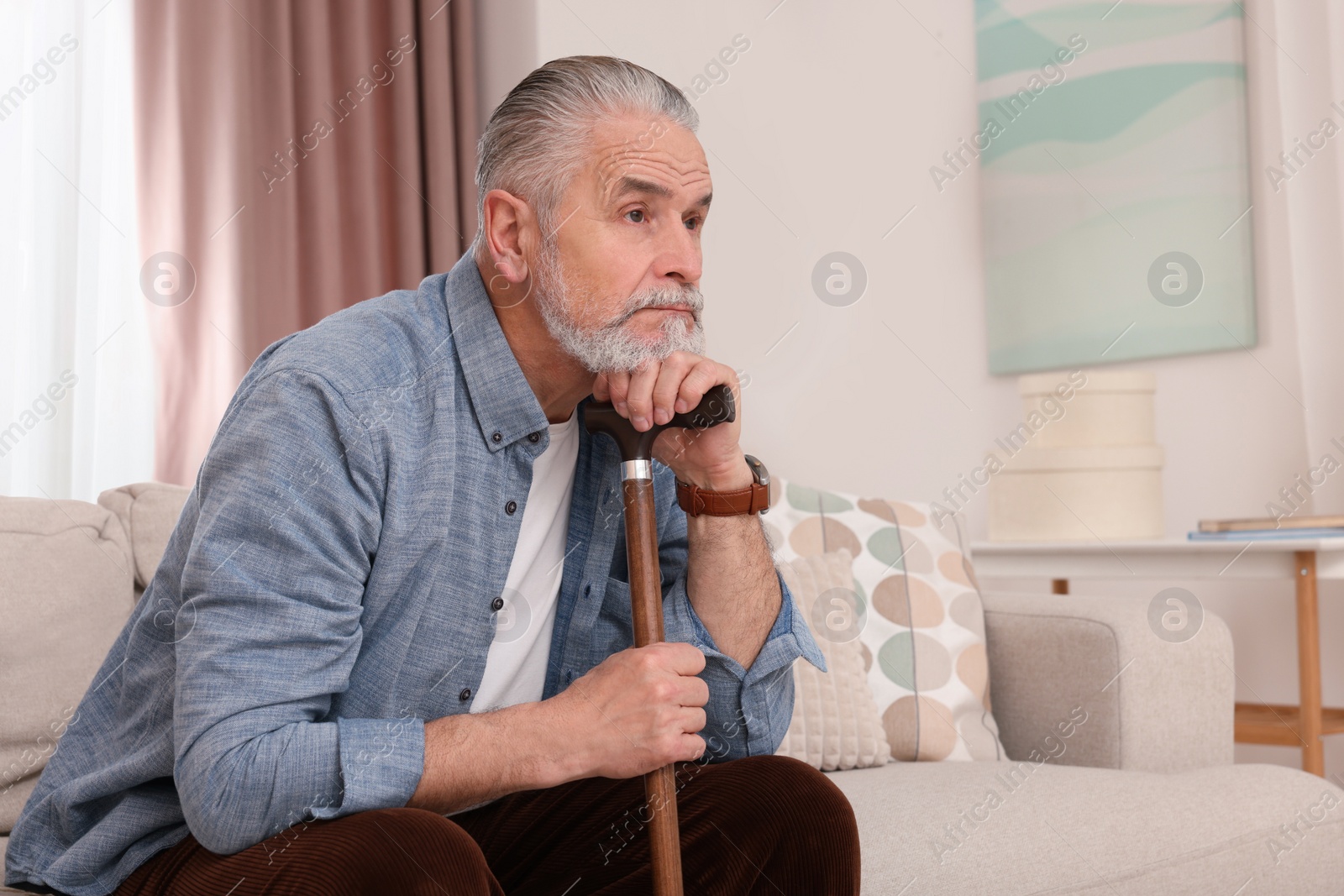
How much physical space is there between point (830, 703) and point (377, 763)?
950 millimetres


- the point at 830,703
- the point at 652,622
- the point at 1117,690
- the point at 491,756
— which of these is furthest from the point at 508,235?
the point at 1117,690

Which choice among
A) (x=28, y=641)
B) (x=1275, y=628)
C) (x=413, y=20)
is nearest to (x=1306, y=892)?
(x=1275, y=628)

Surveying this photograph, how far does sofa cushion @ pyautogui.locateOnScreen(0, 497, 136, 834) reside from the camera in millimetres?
1371

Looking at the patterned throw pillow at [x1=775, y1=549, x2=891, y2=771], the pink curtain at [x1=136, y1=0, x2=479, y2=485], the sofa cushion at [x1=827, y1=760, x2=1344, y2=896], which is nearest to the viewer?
the sofa cushion at [x1=827, y1=760, x2=1344, y2=896]

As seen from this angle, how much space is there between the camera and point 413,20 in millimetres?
2770

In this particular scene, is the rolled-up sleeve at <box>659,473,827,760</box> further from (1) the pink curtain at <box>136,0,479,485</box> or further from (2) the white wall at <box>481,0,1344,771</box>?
(2) the white wall at <box>481,0,1344,771</box>

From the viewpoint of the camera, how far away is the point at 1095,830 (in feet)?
4.73

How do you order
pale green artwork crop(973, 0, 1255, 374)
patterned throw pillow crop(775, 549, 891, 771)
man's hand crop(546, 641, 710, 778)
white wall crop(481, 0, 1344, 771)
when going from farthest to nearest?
white wall crop(481, 0, 1344, 771), pale green artwork crop(973, 0, 1255, 374), patterned throw pillow crop(775, 549, 891, 771), man's hand crop(546, 641, 710, 778)

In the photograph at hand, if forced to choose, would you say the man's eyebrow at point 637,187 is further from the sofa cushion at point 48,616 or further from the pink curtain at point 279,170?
the pink curtain at point 279,170

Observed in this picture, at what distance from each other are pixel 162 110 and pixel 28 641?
1.35 meters

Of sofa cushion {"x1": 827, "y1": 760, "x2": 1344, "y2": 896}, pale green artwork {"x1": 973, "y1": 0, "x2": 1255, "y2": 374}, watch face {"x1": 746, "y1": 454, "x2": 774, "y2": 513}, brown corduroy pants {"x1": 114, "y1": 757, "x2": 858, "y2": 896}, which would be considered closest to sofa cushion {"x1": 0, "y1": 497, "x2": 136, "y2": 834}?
brown corduroy pants {"x1": 114, "y1": 757, "x2": 858, "y2": 896}

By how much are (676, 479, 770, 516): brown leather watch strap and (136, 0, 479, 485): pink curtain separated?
1.45 meters

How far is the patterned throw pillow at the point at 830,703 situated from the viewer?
5.64ft

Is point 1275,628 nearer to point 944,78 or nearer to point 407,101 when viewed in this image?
point 944,78
